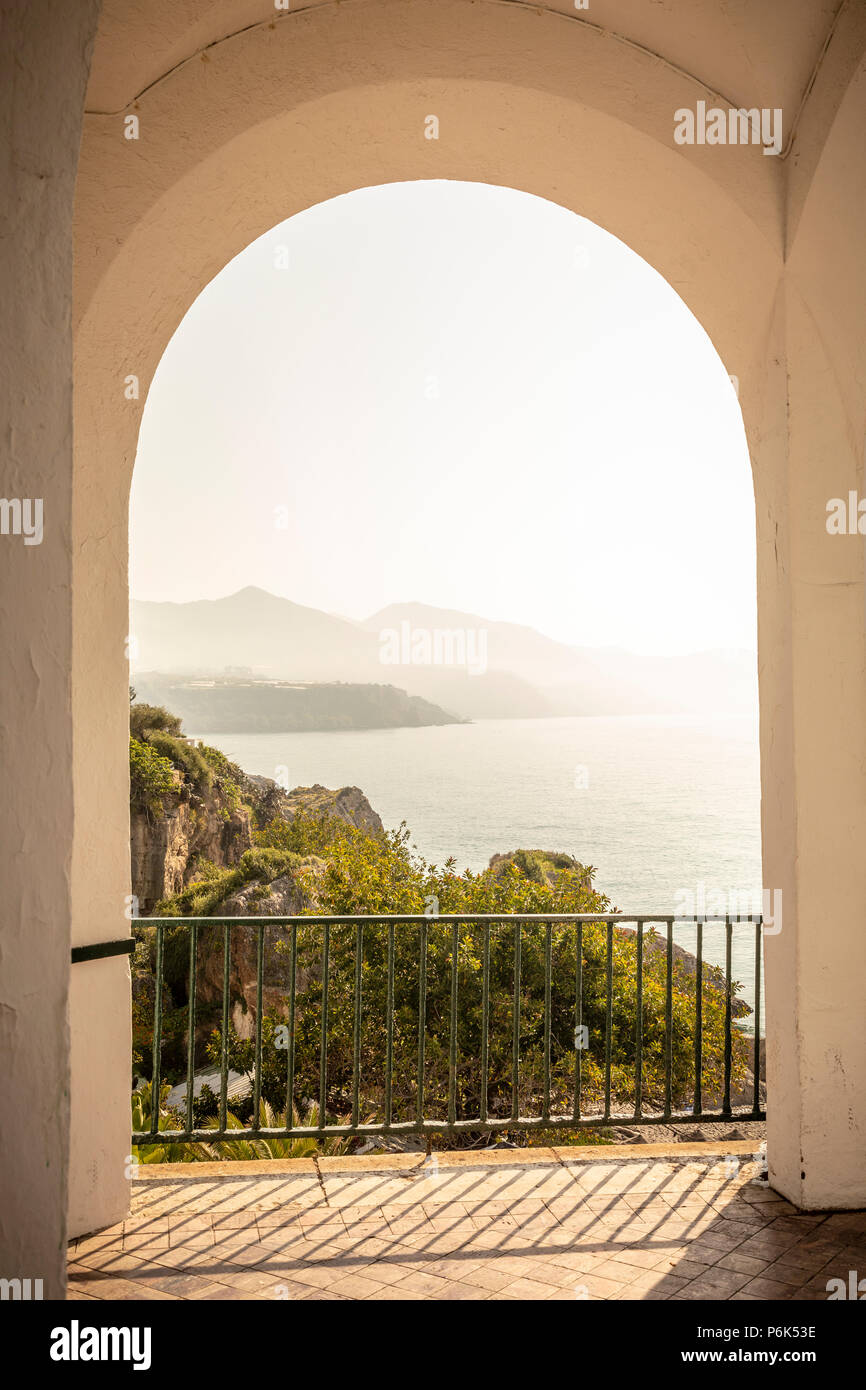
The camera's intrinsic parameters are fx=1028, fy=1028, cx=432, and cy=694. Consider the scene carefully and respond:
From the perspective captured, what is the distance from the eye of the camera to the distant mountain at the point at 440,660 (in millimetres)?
72750

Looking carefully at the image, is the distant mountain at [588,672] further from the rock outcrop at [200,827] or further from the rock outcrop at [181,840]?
the rock outcrop at [181,840]

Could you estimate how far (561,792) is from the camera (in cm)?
7300

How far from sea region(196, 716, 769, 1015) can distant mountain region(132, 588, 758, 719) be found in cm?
324

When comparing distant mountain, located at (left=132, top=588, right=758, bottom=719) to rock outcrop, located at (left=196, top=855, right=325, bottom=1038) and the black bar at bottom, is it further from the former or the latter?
the black bar at bottom

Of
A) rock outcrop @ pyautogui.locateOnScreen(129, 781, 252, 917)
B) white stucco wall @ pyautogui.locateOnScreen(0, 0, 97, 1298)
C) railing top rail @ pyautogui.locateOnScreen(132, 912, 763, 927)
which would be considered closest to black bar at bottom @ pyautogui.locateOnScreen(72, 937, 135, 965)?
railing top rail @ pyautogui.locateOnScreen(132, 912, 763, 927)

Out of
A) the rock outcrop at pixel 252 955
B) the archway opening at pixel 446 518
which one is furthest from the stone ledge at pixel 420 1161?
the archway opening at pixel 446 518

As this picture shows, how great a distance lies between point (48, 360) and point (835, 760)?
3.14 metres

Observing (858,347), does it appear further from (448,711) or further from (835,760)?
(448,711)

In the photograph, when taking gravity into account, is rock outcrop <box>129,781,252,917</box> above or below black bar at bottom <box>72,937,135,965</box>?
below

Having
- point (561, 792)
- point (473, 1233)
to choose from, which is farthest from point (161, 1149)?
point (561, 792)

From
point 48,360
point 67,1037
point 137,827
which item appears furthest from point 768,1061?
point 137,827

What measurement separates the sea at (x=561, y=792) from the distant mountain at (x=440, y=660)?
3237 millimetres

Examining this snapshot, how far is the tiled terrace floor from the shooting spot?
10.6 ft

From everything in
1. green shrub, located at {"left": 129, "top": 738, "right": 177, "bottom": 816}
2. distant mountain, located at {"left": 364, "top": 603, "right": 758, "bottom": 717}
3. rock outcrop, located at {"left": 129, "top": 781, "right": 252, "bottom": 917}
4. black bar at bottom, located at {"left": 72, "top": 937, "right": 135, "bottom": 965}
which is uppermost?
distant mountain, located at {"left": 364, "top": 603, "right": 758, "bottom": 717}
